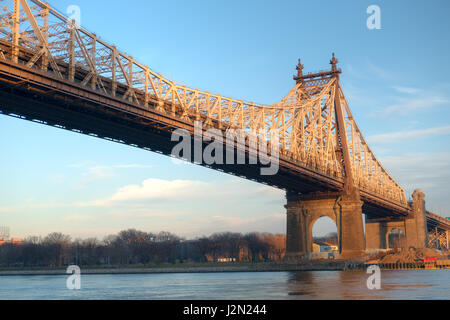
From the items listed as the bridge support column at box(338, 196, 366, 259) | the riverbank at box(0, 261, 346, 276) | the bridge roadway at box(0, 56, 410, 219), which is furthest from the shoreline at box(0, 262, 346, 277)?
the bridge roadway at box(0, 56, 410, 219)

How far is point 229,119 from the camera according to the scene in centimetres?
5816

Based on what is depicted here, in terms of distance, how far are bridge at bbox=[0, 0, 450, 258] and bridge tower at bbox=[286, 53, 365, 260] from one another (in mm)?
134

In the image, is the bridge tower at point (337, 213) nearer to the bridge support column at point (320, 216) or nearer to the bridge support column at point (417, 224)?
the bridge support column at point (320, 216)

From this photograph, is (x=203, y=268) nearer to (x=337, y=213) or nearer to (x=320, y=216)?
(x=320, y=216)

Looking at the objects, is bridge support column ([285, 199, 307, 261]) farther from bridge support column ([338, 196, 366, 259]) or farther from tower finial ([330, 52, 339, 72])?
tower finial ([330, 52, 339, 72])

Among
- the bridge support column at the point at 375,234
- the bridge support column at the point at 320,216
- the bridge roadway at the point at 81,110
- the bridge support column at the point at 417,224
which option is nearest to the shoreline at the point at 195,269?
the bridge support column at the point at 320,216

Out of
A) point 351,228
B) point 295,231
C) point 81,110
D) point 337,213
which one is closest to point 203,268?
point 295,231

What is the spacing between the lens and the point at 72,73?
3606 cm

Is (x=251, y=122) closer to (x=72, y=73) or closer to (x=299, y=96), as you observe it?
(x=299, y=96)

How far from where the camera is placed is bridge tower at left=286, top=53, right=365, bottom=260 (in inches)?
2933

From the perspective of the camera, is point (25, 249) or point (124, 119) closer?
point (124, 119)

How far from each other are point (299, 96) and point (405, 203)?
3856 cm

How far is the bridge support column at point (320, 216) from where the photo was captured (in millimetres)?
74375

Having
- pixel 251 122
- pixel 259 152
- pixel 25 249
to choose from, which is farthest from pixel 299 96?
pixel 25 249
